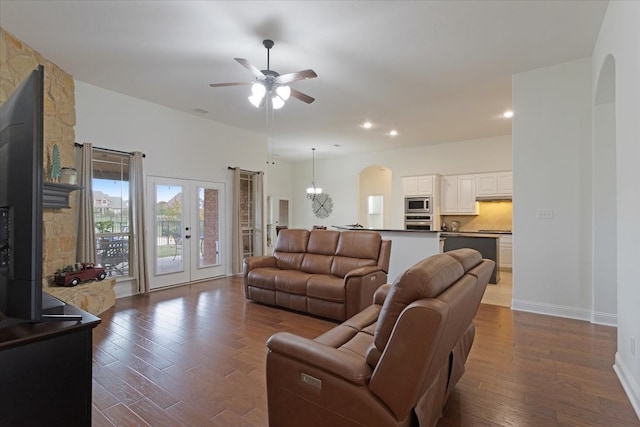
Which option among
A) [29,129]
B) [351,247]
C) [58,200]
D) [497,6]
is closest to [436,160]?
[351,247]

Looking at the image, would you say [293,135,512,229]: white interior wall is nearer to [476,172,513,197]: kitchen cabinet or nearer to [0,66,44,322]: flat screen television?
[476,172,513,197]: kitchen cabinet

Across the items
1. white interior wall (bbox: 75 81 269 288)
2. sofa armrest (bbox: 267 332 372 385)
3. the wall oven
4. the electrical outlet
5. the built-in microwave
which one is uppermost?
white interior wall (bbox: 75 81 269 288)

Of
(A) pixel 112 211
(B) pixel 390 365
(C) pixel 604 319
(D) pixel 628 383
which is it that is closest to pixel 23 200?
(B) pixel 390 365

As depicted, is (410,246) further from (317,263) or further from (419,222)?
(419,222)

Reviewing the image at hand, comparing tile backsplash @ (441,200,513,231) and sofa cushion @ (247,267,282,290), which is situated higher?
tile backsplash @ (441,200,513,231)

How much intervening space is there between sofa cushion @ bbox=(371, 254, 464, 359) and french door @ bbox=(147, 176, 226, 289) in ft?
16.3

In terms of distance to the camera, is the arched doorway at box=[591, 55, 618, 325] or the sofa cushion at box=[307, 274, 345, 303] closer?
the arched doorway at box=[591, 55, 618, 325]

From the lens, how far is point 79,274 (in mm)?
3887

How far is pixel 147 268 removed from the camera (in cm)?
501

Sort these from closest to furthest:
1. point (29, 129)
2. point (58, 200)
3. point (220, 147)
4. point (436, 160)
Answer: point (29, 129)
point (58, 200)
point (220, 147)
point (436, 160)

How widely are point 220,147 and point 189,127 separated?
73 cm

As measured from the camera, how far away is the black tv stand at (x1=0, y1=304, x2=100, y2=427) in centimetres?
100

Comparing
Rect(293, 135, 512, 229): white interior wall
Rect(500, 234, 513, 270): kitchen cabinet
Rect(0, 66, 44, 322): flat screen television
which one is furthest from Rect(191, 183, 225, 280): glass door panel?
Rect(500, 234, 513, 270): kitchen cabinet

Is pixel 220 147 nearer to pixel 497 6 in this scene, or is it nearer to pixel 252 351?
pixel 252 351
